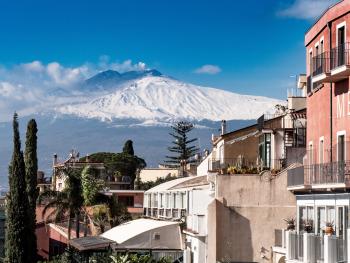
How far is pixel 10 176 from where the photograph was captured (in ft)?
221

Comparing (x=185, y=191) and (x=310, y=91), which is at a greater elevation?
(x=310, y=91)

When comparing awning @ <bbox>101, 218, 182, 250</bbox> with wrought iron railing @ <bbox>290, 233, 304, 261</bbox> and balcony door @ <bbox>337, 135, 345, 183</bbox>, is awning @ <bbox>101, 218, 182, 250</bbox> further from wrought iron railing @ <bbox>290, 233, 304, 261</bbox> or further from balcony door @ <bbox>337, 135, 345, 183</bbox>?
balcony door @ <bbox>337, 135, 345, 183</bbox>

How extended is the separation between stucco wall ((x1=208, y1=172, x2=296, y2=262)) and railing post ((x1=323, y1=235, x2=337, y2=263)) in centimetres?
944

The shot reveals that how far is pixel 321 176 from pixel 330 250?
3753 millimetres

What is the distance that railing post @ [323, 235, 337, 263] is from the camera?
108 ft

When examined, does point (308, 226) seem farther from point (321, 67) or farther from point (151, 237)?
point (151, 237)

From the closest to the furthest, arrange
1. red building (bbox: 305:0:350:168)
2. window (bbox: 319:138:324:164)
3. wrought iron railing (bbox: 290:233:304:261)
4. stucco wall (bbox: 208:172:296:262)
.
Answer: red building (bbox: 305:0:350:168) < wrought iron railing (bbox: 290:233:304:261) < window (bbox: 319:138:324:164) < stucco wall (bbox: 208:172:296:262)

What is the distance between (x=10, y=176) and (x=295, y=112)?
2454 centimetres

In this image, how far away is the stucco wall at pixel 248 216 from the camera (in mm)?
42656

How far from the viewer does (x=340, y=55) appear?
115 ft

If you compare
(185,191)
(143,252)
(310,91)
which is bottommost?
(143,252)

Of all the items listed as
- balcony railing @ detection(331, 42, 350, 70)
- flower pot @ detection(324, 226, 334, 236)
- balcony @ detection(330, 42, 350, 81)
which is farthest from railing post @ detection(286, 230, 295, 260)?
balcony railing @ detection(331, 42, 350, 70)

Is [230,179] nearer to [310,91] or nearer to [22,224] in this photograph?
[310,91]

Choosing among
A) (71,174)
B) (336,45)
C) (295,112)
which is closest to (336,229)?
(336,45)
